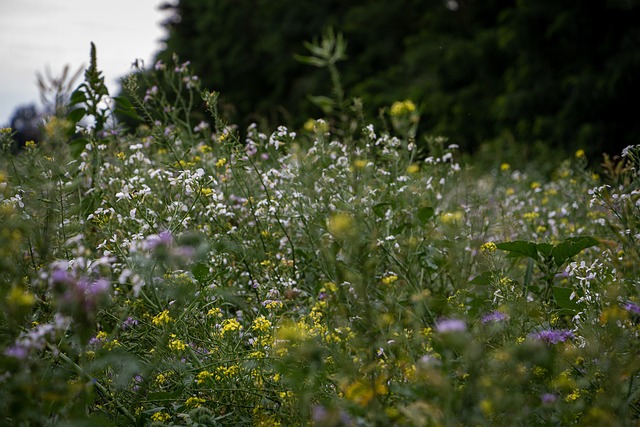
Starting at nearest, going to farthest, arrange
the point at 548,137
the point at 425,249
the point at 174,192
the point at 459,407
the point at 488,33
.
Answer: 1. the point at 459,407
2. the point at 425,249
3. the point at 174,192
4. the point at 548,137
5. the point at 488,33

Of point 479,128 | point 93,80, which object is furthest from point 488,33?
point 93,80

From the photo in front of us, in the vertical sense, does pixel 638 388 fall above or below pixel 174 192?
below

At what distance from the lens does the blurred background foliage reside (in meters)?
8.13

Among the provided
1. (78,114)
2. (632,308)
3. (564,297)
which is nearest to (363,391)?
(632,308)

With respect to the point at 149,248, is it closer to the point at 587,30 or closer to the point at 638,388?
the point at 638,388

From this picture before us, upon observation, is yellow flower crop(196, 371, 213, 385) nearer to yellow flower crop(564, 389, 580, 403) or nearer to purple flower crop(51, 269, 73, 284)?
purple flower crop(51, 269, 73, 284)

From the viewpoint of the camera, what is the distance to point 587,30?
8.36 m

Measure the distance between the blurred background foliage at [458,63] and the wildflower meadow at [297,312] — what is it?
1091mm

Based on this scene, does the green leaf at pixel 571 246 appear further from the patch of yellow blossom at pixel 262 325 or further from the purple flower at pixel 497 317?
the patch of yellow blossom at pixel 262 325

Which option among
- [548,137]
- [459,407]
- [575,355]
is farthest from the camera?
[548,137]

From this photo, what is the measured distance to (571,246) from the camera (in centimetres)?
232

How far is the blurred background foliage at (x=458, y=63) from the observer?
8133 mm

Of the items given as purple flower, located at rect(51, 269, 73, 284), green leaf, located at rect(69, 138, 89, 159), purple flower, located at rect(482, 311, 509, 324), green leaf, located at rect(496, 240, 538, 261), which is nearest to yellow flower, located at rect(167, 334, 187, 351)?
purple flower, located at rect(51, 269, 73, 284)

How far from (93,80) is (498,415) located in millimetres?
2886
